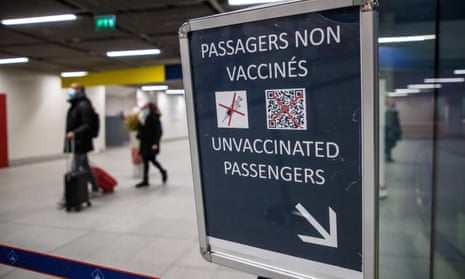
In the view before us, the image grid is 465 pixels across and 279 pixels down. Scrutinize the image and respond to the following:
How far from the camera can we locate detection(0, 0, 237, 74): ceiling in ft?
19.5

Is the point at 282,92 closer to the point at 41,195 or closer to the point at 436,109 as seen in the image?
the point at 436,109

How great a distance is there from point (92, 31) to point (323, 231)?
7958mm

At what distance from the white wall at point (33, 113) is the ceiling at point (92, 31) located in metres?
0.67

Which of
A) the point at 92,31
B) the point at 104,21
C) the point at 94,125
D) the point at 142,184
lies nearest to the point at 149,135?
the point at 142,184

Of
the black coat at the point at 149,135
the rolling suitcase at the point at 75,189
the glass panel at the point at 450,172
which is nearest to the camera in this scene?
the glass panel at the point at 450,172

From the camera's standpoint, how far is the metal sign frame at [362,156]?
890 millimetres

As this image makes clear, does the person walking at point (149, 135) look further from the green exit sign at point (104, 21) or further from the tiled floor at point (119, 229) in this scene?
the green exit sign at point (104, 21)

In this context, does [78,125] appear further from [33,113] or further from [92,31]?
[33,113]

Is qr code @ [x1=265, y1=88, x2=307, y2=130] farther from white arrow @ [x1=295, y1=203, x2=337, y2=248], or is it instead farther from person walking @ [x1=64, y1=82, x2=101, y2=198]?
person walking @ [x1=64, y1=82, x2=101, y2=198]

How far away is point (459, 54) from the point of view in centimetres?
243

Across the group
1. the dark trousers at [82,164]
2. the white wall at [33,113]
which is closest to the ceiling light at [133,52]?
the white wall at [33,113]

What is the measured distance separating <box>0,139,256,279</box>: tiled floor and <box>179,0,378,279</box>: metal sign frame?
6.67 ft

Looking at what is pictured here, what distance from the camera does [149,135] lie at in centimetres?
708

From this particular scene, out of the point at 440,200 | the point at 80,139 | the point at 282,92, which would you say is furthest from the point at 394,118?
the point at 282,92
